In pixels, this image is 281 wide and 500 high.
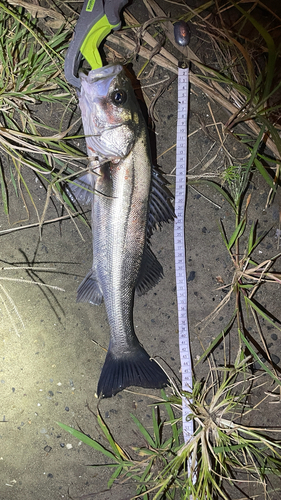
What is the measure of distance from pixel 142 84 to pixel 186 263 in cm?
148

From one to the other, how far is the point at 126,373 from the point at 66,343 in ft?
1.78

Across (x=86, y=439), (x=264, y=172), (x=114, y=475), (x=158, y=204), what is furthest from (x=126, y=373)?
(x=264, y=172)

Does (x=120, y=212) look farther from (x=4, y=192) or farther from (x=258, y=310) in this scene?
(x=258, y=310)

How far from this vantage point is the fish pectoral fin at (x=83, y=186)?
2.24 metres

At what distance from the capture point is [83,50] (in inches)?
82.7

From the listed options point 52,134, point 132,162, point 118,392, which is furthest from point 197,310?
point 52,134

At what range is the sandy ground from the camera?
2.46m

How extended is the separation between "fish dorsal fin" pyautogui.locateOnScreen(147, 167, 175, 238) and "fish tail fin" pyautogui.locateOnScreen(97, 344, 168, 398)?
3.13ft

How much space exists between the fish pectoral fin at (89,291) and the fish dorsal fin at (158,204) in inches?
21.7

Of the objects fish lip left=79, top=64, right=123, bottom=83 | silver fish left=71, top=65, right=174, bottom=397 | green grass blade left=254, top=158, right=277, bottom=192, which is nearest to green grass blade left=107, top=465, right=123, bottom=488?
silver fish left=71, top=65, right=174, bottom=397

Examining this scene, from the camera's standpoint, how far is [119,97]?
2.05 metres

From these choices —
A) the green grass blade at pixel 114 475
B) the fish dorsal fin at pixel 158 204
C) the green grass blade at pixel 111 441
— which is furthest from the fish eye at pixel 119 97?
the green grass blade at pixel 114 475

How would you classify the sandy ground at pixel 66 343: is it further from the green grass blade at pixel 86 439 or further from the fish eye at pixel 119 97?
the fish eye at pixel 119 97

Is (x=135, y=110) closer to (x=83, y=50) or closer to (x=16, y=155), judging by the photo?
(x=83, y=50)
